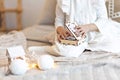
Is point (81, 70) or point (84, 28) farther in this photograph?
point (84, 28)

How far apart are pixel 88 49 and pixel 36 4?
1.58 metres

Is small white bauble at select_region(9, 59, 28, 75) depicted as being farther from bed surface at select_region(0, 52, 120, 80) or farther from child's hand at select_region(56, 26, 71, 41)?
child's hand at select_region(56, 26, 71, 41)

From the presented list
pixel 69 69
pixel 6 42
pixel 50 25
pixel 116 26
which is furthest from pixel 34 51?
pixel 50 25

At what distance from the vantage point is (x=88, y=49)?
4.74 feet

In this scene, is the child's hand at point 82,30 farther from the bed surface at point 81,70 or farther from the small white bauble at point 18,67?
the small white bauble at point 18,67

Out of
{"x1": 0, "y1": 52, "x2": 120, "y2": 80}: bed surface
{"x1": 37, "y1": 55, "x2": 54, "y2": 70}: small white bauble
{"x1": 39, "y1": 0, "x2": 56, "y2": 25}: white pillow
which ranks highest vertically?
{"x1": 39, "y1": 0, "x2": 56, "y2": 25}: white pillow

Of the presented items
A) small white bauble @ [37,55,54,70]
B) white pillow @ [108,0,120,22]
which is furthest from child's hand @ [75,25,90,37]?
white pillow @ [108,0,120,22]

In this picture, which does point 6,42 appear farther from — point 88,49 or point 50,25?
point 50,25

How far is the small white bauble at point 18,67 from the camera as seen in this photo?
1.09m

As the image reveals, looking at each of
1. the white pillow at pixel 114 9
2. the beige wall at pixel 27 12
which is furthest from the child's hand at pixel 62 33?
the beige wall at pixel 27 12

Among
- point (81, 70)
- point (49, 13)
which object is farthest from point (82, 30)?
point (49, 13)

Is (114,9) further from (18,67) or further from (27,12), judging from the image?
(27,12)

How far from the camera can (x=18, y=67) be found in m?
1.09

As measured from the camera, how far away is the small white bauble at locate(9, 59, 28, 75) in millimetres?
1092
